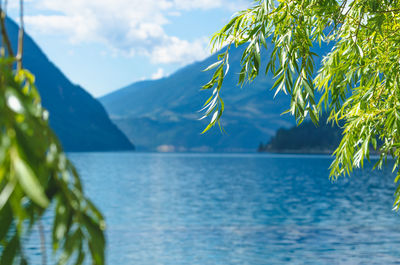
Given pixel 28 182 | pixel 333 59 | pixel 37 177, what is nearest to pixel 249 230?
pixel 333 59

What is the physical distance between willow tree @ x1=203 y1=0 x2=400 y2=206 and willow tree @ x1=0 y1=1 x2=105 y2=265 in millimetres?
5064

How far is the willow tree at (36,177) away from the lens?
1.77 meters

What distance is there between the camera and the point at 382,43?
8.86 m

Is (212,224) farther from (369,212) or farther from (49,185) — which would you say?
(49,185)

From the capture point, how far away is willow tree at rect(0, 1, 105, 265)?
1769mm

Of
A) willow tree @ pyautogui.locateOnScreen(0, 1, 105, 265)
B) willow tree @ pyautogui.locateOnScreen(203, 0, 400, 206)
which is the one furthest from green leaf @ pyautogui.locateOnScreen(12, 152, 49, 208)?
willow tree @ pyautogui.locateOnScreen(203, 0, 400, 206)

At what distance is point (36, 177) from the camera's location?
180 cm

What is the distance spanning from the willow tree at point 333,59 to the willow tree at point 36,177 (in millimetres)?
5064

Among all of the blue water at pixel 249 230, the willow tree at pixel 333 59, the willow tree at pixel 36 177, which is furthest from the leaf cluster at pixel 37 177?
the blue water at pixel 249 230

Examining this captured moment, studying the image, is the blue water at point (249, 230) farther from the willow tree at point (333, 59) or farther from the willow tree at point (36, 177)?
A: the willow tree at point (36, 177)

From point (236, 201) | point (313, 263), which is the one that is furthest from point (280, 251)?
point (236, 201)

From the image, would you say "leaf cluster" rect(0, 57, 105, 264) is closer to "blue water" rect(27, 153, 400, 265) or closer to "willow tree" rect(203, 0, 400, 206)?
"willow tree" rect(203, 0, 400, 206)

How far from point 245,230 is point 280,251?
8374 millimetres

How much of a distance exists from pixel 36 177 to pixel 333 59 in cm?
761
